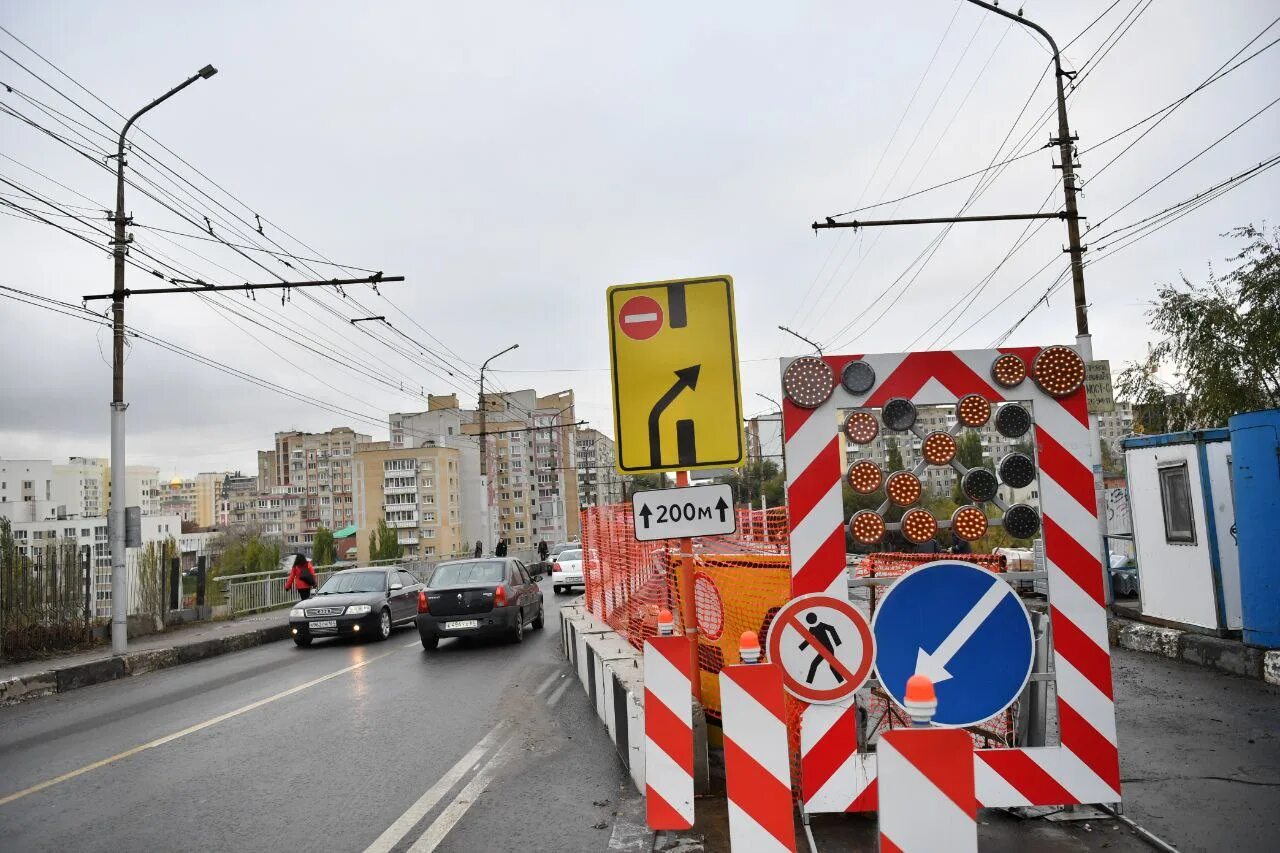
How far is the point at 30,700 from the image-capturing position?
1202 centimetres

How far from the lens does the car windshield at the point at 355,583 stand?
18.8 metres

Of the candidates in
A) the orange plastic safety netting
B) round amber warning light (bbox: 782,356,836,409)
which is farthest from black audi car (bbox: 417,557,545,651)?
round amber warning light (bbox: 782,356,836,409)

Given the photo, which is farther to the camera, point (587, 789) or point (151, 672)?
point (151, 672)

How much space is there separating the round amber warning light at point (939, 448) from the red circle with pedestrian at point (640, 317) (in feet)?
5.87

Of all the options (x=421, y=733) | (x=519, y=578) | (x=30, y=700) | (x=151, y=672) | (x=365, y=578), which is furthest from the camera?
(x=365, y=578)

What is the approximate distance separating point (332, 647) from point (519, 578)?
13.0ft

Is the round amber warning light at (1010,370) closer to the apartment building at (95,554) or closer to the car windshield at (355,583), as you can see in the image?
the apartment building at (95,554)

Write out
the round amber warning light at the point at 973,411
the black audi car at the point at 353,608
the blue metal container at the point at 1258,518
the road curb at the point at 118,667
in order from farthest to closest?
the black audi car at the point at 353,608
the road curb at the point at 118,667
the blue metal container at the point at 1258,518
the round amber warning light at the point at 973,411

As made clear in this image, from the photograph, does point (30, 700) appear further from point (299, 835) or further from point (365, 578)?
point (299, 835)

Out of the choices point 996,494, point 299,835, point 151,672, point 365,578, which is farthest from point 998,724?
point 365,578

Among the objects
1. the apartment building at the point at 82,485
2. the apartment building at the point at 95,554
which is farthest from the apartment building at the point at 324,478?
the apartment building at the point at 95,554

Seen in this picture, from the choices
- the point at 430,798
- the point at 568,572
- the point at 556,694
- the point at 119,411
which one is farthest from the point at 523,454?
the point at 430,798

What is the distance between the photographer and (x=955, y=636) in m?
4.50

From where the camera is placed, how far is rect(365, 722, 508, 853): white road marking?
5203mm
